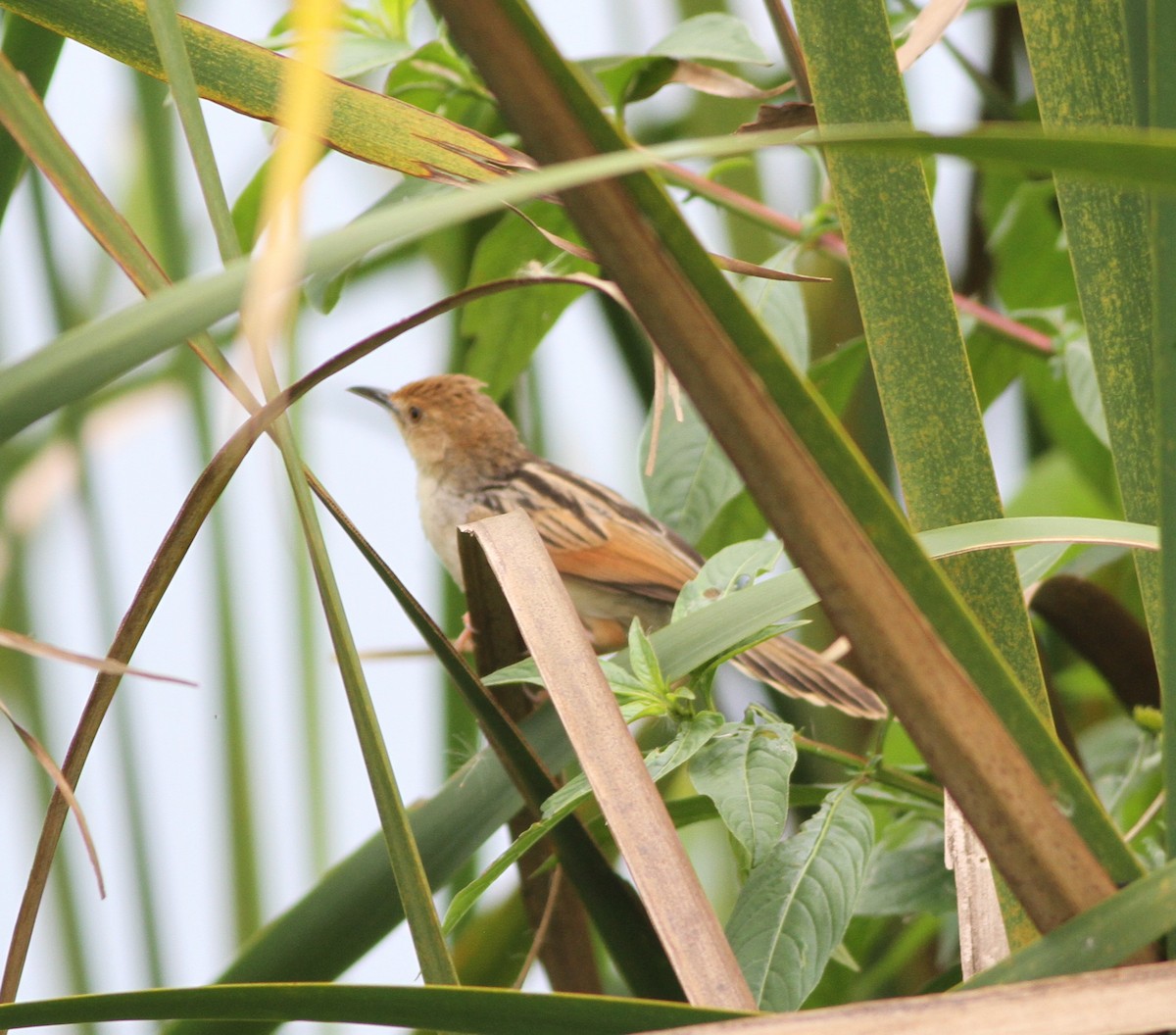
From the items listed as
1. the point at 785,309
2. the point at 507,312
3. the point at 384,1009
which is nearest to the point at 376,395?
the point at 507,312

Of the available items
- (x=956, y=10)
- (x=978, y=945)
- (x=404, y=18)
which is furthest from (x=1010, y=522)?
(x=404, y=18)

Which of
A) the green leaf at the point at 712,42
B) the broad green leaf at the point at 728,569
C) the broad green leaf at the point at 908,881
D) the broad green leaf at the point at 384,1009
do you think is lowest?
the broad green leaf at the point at 908,881

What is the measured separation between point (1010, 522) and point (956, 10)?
1.53 ft

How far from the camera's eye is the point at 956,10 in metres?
A: 0.97

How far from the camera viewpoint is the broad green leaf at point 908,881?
117 centimetres

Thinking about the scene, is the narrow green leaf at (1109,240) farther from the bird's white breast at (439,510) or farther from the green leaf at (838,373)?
the bird's white breast at (439,510)

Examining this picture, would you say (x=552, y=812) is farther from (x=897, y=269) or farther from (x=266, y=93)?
(x=266, y=93)

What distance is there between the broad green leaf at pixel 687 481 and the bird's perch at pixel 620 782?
21.3 inches

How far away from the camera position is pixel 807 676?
1.87 metres

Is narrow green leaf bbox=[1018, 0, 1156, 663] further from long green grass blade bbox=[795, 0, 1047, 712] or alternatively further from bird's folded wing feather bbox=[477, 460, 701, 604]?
bird's folded wing feather bbox=[477, 460, 701, 604]

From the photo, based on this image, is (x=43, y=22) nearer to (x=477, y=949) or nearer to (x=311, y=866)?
(x=477, y=949)

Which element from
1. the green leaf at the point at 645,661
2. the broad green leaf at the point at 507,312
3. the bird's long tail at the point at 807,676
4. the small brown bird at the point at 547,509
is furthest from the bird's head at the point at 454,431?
the green leaf at the point at 645,661

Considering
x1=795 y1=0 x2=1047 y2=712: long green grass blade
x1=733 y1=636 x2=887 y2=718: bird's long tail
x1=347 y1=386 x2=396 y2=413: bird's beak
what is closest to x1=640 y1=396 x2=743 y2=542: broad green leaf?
x1=733 y1=636 x2=887 y2=718: bird's long tail

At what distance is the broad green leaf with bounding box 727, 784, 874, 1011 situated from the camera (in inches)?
31.9
